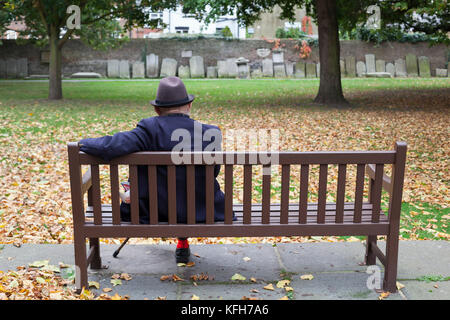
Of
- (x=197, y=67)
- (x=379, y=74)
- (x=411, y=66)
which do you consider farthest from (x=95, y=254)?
(x=411, y=66)

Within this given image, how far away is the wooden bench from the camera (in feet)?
11.0

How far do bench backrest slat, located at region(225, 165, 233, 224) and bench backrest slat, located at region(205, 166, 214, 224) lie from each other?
0.09m

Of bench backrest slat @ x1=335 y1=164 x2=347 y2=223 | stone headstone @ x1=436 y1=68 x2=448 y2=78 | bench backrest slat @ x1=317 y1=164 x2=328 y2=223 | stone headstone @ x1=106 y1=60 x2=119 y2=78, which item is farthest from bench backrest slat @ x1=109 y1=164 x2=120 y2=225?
stone headstone @ x1=436 y1=68 x2=448 y2=78

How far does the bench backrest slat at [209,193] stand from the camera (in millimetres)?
3394

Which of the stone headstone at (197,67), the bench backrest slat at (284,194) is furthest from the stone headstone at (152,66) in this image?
the bench backrest slat at (284,194)

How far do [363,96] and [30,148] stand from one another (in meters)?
11.9

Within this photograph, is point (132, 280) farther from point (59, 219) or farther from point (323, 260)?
point (59, 219)

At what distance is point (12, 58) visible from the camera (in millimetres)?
28859

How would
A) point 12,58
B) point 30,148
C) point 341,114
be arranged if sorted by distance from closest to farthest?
point 30,148
point 341,114
point 12,58

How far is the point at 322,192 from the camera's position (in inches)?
135

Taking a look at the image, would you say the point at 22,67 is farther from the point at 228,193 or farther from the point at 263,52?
the point at 228,193

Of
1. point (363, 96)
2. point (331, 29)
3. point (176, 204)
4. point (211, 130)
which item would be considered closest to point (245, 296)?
point (176, 204)

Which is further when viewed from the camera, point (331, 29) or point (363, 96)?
point (363, 96)

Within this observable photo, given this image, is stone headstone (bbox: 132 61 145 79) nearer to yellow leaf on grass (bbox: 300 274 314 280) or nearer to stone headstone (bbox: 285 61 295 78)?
stone headstone (bbox: 285 61 295 78)
